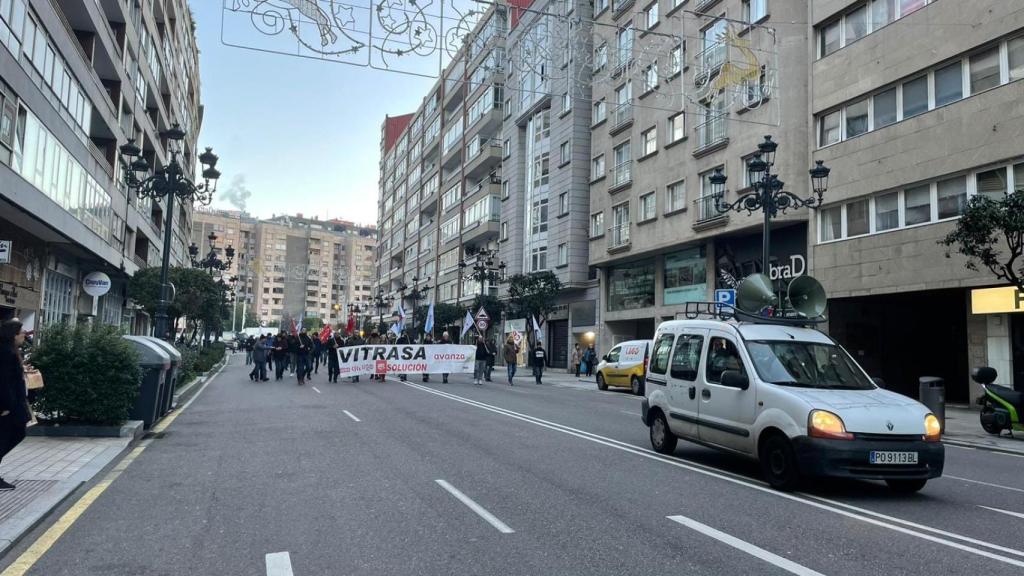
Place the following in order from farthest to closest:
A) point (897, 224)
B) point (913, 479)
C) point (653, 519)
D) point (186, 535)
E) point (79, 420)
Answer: point (897, 224) → point (79, 420) → point (913, 479) → point (653, 519) → point (186, 535)

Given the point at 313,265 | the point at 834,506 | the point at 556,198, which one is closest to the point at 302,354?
the point at 834,506

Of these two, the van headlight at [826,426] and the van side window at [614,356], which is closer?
the van headlight at [826,426]

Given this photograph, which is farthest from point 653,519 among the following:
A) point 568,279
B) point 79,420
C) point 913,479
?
point 568,279

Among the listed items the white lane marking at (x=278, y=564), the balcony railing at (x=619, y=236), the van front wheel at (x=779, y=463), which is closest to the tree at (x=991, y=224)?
the van front wheel at (x=779, y=463)

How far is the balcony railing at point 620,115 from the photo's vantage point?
34.4m

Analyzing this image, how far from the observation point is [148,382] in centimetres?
1090

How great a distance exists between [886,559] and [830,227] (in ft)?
66.0

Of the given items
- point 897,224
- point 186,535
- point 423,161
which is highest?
point 423,161

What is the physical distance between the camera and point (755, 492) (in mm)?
7117

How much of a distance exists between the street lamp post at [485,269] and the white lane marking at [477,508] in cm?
3093

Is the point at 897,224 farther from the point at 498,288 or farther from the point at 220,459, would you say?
the point at 498,288

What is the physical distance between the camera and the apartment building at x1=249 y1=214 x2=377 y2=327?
144 metres

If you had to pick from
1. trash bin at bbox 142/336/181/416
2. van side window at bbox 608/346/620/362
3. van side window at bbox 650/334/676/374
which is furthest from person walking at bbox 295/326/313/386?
van side window at bbox 650/334/676/374

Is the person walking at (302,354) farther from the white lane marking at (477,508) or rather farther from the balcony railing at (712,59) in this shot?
the white lane marking at (477,508)
